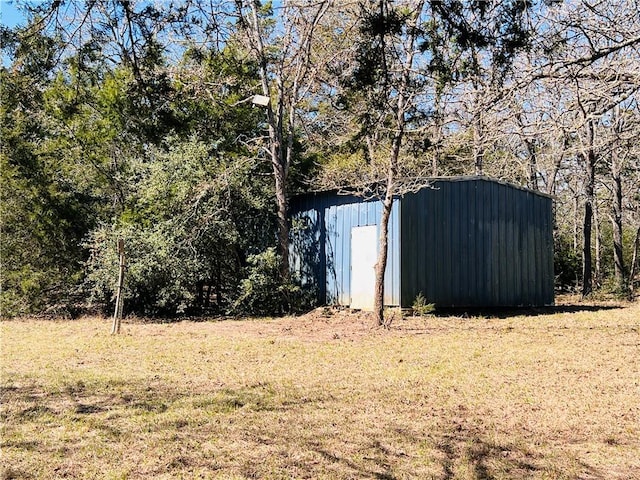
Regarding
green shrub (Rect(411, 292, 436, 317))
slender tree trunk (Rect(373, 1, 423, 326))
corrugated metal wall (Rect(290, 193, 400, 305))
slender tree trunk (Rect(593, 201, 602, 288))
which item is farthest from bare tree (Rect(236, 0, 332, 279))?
slender tree trunk (Rect(593, 201, 602, 288))

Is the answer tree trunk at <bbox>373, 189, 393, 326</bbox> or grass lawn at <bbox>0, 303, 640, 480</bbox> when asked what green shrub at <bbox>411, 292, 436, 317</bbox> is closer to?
tree trunk at <bbox>373, 189, 393, 326</bbox>

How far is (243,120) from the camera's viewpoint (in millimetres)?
14836

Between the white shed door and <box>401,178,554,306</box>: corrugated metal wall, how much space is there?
0.82 metres

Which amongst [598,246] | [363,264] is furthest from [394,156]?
[598,246]

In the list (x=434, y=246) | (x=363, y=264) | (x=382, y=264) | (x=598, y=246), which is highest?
(x=598, y=246)

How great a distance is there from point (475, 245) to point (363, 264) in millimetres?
2737

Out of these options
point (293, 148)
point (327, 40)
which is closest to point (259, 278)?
point (293, 148)

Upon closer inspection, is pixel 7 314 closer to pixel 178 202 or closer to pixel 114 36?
pixel 178 202

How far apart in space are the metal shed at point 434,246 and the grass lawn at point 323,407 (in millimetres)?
3447

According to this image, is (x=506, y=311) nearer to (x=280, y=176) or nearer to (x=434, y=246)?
(x=434, y=246)

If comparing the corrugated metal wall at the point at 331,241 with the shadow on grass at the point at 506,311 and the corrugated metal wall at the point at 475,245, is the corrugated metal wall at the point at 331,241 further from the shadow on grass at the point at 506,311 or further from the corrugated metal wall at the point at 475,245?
the shadow on grass at the point at 506,311

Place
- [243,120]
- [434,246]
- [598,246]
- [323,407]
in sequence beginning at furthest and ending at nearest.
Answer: [598,246]
[243,120]
[434,246]
[323,407]

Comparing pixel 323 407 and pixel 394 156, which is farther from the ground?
pixel 394 156

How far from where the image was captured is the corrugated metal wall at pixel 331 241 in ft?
39.0
